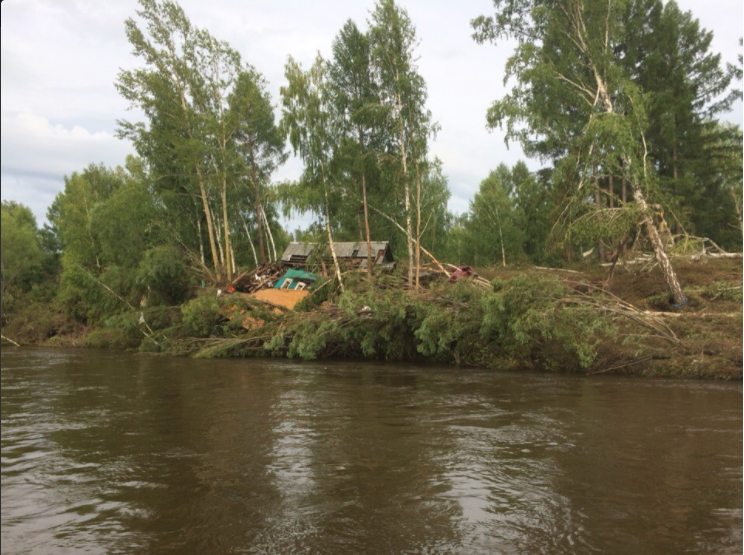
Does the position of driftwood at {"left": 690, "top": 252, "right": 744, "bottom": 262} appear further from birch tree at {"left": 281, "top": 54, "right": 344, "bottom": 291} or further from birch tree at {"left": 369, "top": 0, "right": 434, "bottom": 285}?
birch tree at {"left": 281, "top": 54, "right": 344, "bottom": 291}

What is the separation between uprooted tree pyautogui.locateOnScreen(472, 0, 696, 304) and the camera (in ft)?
57.6

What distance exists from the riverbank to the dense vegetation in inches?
3.8

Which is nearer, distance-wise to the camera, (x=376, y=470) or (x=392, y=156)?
(x=376, y=470)

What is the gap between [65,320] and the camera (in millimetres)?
33812

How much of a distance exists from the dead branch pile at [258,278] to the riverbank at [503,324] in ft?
11.0

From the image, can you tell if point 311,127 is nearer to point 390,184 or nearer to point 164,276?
point 390,184

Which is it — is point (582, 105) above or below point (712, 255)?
above

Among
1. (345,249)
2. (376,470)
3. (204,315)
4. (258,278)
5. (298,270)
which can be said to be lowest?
(376,470)

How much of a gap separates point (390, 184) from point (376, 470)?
57.9 feet

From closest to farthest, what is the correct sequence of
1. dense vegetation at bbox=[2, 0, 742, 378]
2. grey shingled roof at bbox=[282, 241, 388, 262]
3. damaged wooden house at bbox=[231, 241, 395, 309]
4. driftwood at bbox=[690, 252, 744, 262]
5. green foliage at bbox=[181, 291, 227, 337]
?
1. dense vegetation at bbox=[2, 0, 742, 378]
2. driftwood at bbox=[690, 252, 744, 262]
3. green foliage at bbox=[181, 291, 227, 337]
4. damaged wooden house at bbox=[231, 241, 395, 309]
5. grey shingled roof at bbox=[282, 241, 388, 262]

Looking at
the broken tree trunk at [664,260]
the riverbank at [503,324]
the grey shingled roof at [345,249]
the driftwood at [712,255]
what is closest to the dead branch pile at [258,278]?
the grey shingled roof at [345,249]

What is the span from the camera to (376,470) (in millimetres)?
6902

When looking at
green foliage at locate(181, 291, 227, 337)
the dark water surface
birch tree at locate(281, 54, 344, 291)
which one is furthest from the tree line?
the dark water surface

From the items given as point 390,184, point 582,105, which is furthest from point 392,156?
point 582,105
